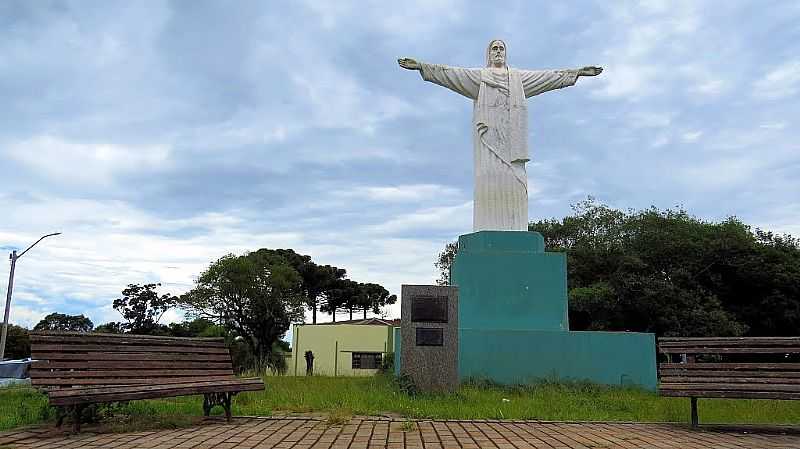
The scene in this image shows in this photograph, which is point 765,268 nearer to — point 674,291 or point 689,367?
point 674,291

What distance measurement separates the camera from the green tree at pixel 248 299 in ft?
125

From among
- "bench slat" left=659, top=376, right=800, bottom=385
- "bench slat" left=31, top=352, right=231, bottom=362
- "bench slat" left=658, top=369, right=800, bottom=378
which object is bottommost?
"bench slat" left=659, top=376, right=800, bottom=385

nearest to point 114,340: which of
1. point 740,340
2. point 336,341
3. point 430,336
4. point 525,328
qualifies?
point 430,336

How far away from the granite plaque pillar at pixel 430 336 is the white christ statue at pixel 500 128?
330 cm

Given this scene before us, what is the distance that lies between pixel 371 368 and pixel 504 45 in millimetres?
26208

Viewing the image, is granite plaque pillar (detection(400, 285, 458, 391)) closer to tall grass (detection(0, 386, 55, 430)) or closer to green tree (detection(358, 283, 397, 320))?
tall grass (detection(0, 386, 55, 430))

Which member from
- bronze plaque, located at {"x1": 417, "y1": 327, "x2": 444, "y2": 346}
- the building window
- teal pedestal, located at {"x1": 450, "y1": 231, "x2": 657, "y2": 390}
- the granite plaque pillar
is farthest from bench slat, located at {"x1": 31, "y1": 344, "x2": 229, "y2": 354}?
the building window

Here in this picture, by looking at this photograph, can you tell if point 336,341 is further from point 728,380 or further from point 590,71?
point 728,380

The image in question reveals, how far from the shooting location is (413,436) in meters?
5.87

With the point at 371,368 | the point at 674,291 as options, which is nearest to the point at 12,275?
Answer: the point at 371,368

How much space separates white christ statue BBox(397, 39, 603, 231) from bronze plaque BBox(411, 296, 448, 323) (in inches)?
131

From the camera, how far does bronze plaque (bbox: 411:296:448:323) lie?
8969mm

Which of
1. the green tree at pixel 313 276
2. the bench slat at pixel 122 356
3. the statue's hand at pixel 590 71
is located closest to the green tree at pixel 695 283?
the statue's hand at pixel 590 71

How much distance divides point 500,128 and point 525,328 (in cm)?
361
